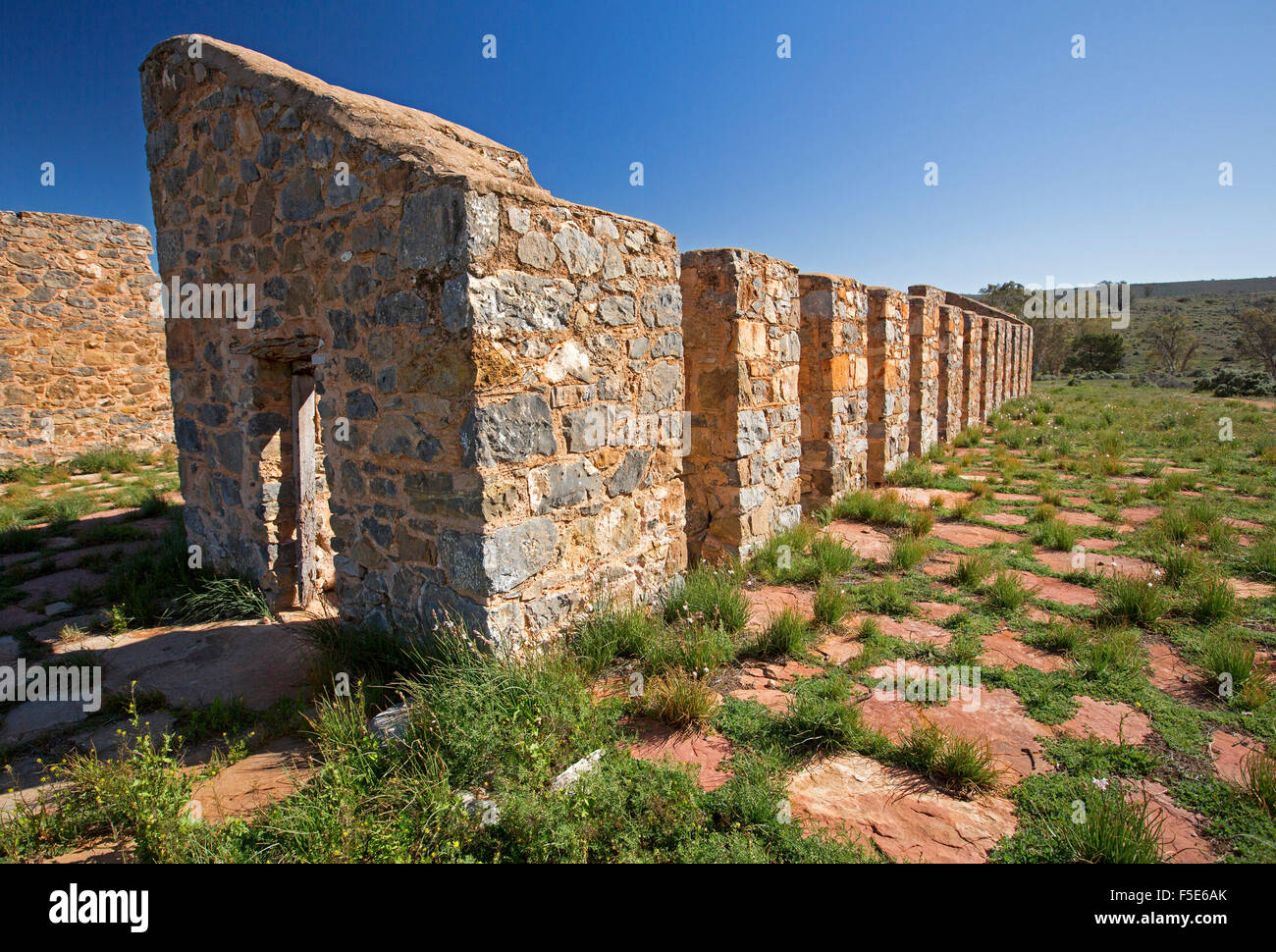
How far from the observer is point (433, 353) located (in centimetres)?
347

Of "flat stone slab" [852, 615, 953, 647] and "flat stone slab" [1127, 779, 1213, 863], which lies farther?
"flat stone slab" [852, 615, 953, 647]

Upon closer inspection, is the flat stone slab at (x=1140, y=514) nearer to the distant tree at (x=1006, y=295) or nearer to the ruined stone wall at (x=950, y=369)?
the ruined stone wall at (x=950, y=369)

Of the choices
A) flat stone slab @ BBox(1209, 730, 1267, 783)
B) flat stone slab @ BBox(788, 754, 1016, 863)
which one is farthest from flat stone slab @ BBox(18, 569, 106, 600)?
flat stone slab @ BBox(1209, 730, 1267, 783)

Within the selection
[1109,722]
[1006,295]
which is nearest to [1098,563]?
[1109,722]

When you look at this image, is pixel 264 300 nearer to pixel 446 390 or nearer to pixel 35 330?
pixel 446 390

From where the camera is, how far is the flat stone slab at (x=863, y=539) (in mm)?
6180

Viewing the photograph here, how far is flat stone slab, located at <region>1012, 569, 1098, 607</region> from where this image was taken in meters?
4.89

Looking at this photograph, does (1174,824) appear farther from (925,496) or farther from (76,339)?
(76,339)

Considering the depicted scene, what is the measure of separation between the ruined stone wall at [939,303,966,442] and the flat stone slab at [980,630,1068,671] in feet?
31.4

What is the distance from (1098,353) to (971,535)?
40.6 m

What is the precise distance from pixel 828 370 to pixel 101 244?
515 inches

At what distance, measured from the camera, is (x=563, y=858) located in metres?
2.27

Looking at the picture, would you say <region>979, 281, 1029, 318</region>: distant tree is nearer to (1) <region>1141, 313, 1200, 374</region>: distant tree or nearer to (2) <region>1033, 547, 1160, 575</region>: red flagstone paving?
(1) <region>1141, 313, 1200, 374</region>: distant tree

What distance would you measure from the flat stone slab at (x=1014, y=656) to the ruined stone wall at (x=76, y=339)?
14.6 meters
